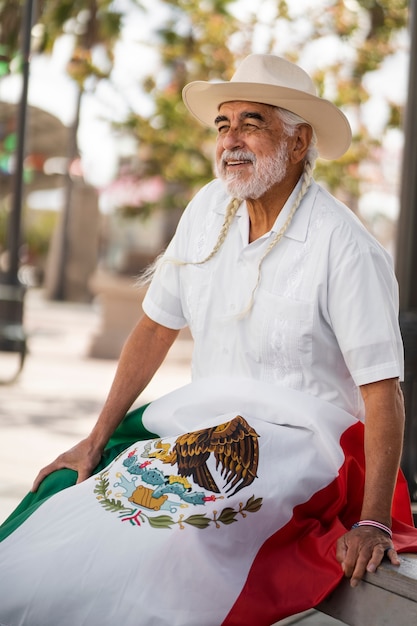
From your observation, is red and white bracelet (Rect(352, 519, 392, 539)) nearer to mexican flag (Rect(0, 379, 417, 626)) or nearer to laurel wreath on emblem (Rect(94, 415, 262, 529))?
mexican flag (Rect(0, 379, 417, 626))

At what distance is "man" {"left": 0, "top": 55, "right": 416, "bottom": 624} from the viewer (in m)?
2.45

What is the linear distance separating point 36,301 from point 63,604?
21.3 m

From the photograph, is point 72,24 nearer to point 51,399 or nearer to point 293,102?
point 51,399

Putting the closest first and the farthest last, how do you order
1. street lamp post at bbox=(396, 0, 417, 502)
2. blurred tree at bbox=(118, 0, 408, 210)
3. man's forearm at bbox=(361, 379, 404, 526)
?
1. man's forearm at bbox=(361, 379, 404, 526)
2. street lamp post at bbox=(396, 0, 417, 502)
3. blurred tree at bbox=(118, 0, 408, 210)

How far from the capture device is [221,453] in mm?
2461

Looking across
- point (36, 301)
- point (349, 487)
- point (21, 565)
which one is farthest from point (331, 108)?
point (36, 301)

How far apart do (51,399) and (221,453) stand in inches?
228

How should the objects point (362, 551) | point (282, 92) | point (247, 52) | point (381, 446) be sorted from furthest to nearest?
1. point (247, 52)
2. point (282, 92)
3. point (381, 446)
4. point (362, 551)

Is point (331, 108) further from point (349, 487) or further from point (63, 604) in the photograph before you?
point (63, 604)

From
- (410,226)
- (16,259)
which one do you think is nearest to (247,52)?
(16,259)

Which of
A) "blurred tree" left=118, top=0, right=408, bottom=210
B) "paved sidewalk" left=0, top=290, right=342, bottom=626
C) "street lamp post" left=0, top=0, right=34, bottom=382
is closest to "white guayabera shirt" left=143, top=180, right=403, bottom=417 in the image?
"paved sidewalk" left=0, top=290, right=342, bottom=626

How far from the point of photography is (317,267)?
2570mm

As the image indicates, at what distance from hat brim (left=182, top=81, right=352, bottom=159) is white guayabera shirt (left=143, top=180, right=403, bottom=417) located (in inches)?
7.6

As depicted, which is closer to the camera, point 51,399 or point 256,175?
point 256,175
